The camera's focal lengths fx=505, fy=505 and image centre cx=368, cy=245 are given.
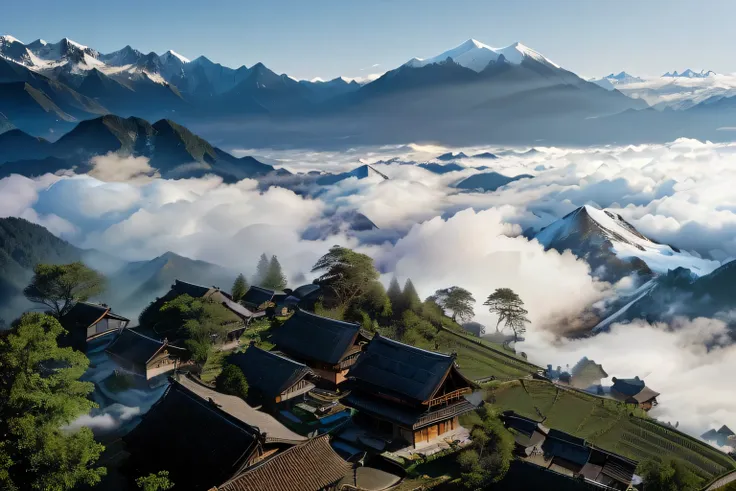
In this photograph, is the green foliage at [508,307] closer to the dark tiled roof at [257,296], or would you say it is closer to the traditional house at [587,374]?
the traditional house at [587,374]

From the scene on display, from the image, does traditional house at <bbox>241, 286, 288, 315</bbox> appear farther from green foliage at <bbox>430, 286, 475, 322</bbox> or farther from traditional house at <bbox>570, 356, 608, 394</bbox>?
traditional house at <bbox>570, 356, 608, 394</bbox>

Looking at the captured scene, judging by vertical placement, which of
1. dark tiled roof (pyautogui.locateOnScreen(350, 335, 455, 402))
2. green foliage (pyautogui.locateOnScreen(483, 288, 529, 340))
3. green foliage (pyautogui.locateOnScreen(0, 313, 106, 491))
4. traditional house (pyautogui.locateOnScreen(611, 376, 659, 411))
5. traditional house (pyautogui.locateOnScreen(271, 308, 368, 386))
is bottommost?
traditional house (pyautogui.locateOnScreen(611, 376, 659, 411))

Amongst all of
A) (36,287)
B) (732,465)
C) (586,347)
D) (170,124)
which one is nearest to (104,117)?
(170,124)

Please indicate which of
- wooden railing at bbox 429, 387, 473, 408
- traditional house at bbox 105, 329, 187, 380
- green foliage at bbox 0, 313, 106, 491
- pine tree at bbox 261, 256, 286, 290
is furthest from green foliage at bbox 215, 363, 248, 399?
pine tree at bbox 261, 256, 286, 290

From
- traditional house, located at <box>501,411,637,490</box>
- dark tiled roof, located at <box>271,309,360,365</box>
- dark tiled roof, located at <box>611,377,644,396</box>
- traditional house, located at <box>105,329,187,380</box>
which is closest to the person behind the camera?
traditional house, located at <box>501,411,637,490</box>

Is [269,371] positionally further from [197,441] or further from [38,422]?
[38,422]

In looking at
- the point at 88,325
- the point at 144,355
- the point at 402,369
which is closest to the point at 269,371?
the point at 402,369
